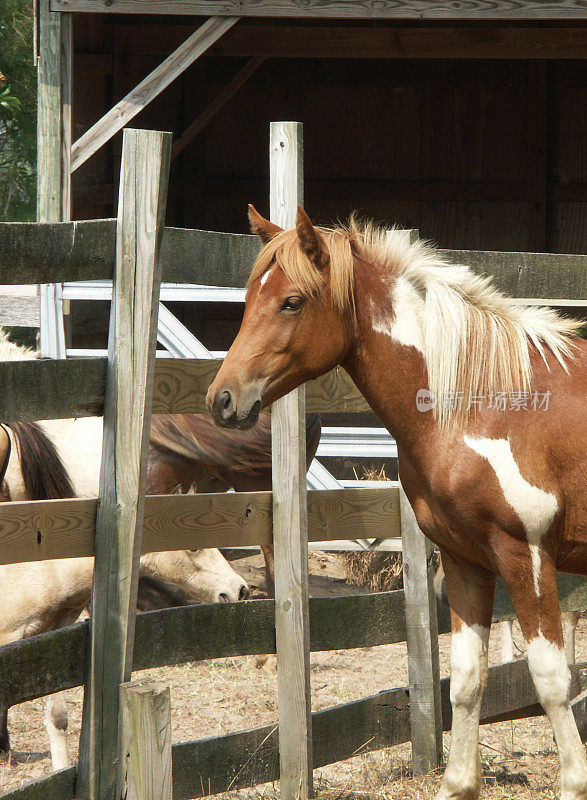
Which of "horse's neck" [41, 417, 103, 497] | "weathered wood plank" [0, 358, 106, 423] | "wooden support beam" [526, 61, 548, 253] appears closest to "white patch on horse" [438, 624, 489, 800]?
"weathered wood plank" [0, 358, 106, 423]

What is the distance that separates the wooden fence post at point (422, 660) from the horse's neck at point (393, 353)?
67 centimetres

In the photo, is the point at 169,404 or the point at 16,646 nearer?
the point at 16,646

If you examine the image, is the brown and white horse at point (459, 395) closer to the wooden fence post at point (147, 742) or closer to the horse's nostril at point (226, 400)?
the horse's nostril at point (226, 400)

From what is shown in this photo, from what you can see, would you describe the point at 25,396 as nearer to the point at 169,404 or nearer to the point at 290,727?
the point at 169,404

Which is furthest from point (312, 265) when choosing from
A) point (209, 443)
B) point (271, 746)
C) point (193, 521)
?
point (209, 443)

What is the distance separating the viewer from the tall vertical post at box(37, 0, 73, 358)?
6133mm

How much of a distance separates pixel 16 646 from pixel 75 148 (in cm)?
454

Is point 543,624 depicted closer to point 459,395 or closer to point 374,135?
point 459,395

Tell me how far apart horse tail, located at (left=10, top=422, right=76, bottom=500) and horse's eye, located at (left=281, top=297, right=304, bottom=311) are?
1.42 meters

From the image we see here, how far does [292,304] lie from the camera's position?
2490 millimetres

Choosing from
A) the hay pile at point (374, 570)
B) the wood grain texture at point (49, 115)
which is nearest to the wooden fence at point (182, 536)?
the hay pile at point (374, 570)

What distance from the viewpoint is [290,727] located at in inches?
111

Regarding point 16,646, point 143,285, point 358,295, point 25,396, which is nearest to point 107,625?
point 16,646

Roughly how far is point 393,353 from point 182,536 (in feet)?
2.81
